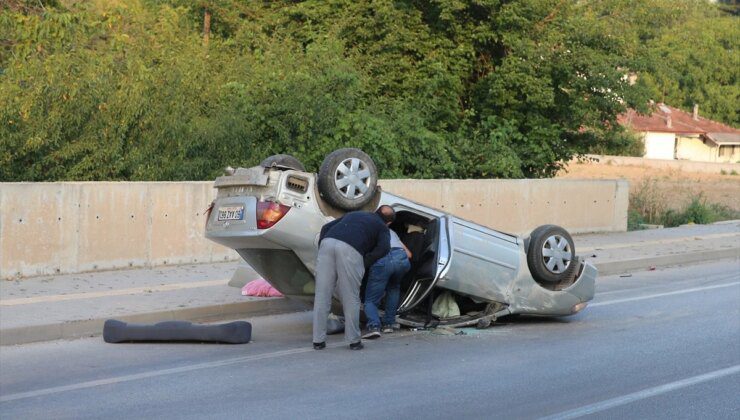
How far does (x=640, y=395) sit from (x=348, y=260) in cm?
303

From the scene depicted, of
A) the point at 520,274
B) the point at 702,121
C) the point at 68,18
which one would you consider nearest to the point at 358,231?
the point at 520,274

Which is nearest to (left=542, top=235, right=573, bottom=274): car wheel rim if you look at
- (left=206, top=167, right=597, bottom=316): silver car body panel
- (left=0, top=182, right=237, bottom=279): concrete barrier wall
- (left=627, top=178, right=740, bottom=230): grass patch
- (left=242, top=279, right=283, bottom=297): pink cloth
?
(left=206, top=167, right=597, bottom=316): silver car body panel

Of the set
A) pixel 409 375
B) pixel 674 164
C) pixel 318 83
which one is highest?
pixel 318 83

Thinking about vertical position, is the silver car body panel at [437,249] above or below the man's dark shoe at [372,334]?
above

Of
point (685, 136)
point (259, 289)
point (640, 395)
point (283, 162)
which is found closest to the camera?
point (640, 395)

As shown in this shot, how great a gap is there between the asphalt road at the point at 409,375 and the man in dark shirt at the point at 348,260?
0.99 feet

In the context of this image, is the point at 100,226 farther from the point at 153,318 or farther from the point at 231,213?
the point at 231,213

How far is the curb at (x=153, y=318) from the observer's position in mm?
10734

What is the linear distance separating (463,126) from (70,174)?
38.2 feet

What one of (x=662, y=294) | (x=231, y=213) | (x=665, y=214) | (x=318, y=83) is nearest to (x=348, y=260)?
(x=231, y=213)

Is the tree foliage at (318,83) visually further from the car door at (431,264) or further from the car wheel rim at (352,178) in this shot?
the car door at (431,264)

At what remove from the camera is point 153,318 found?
11906mm

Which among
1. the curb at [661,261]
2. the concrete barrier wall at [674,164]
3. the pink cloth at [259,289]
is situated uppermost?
the concrete barrier wall at [674,164]

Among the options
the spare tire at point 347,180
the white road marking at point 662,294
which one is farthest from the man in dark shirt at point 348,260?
the white road marking at point 662,294
